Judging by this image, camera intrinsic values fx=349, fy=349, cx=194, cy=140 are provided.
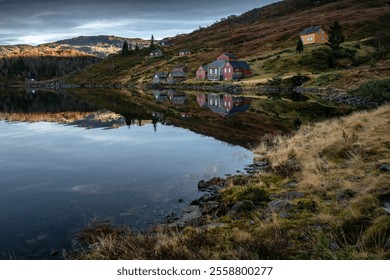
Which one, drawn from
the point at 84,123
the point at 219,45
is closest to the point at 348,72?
the point at 84,123

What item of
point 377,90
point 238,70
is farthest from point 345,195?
point 238,70

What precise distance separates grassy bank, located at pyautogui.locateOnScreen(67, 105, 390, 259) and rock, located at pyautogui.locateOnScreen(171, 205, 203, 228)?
0.48 meters

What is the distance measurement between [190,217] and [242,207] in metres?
2.21

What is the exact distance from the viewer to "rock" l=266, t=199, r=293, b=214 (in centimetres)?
1182

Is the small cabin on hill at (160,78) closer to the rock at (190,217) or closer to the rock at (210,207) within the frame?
the rock at (210,207)

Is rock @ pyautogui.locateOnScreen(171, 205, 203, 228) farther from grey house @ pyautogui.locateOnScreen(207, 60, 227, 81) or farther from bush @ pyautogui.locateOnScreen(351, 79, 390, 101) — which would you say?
grey house @ pyautogui.locateOnScreen(207, 60, 227, 81)

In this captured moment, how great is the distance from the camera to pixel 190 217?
45.1 ft

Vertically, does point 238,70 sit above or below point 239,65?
below

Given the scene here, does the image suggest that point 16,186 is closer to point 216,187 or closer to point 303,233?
point 216,187

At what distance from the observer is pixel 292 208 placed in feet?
38.5

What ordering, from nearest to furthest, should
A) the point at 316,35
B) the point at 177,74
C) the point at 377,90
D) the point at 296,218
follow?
the point at 296,218 < the point at 377,90 < the point at 316,35 < the point at 177,74

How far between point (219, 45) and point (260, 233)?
184m

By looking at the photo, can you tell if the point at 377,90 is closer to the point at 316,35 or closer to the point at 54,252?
the point at 54,252

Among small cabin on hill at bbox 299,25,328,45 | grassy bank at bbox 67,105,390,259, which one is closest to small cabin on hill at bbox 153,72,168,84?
small cabin on hill at bbox 299,25,328,45
